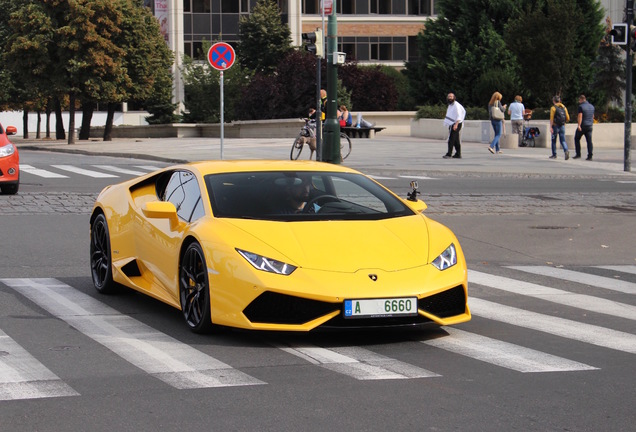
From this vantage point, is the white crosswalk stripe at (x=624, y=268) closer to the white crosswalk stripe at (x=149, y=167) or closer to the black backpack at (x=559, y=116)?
the white crosswalk stripe at (x=149, y=167)

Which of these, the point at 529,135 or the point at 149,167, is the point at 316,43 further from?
the point at 529,135

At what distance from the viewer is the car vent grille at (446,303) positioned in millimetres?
7953

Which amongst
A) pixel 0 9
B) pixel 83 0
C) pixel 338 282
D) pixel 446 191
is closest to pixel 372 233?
pixel 338 282

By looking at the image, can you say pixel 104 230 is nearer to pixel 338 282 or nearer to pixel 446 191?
pixel 338 282

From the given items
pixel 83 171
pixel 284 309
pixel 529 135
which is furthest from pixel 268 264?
pixel 529 135

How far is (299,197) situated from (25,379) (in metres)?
3.00

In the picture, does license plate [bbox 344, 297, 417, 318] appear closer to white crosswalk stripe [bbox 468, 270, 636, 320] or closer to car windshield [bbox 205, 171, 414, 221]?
car windshield [bbox 205, 171, 414, 221]

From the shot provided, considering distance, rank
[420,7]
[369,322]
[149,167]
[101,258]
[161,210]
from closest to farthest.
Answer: [369,322]
[161,210]
[101,258]
[149,167]
[420,7]

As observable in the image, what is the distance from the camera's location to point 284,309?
7785 mm

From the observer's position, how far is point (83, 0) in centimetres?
5712

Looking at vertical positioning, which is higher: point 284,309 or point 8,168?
point 8,168

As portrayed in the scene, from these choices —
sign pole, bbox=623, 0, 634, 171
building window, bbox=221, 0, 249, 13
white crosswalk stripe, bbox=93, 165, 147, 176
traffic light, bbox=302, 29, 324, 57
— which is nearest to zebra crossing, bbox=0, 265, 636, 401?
white crosswalk stripe, bbox=93, 165, 147, 176

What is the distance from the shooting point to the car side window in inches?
352

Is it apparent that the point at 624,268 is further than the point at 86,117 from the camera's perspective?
No
